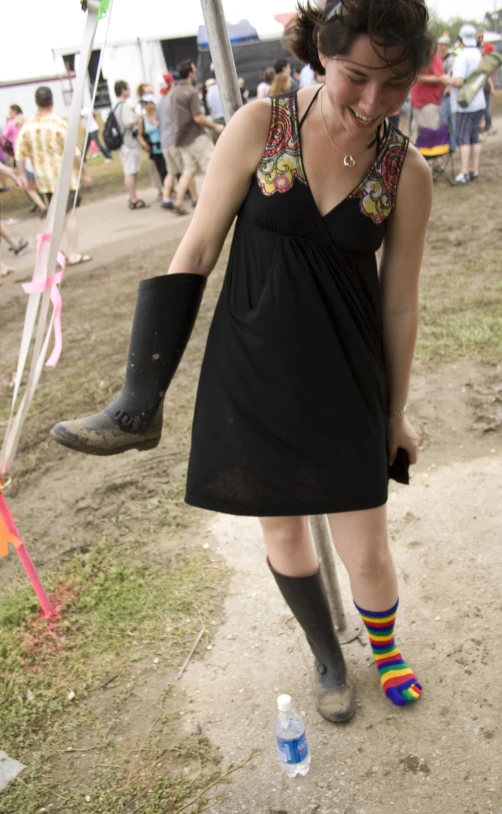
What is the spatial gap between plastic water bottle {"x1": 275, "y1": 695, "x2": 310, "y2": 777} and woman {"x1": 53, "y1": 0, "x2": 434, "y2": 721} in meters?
0.48

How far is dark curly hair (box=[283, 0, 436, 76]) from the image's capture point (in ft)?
4.66

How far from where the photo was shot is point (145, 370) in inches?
69.6

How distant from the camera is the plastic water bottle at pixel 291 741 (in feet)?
6.40

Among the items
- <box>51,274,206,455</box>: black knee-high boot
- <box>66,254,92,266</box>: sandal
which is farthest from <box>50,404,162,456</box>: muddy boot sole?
<box>66,254,92,266</box>: sandal

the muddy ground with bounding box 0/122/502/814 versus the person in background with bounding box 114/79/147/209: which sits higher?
the person in background with bounding box 114/79/147/209

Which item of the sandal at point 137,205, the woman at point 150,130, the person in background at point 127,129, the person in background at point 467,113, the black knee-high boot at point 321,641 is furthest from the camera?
Answer: the sandal at point 137,205

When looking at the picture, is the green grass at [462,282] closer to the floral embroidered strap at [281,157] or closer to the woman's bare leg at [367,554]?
the woman's bare leg at [367,554]

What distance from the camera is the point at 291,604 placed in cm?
212

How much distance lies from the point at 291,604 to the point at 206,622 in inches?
22.5

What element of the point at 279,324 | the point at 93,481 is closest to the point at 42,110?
the point at 93,481

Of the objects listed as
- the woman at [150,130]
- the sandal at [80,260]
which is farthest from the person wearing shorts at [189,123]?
the sandal at [80,260]

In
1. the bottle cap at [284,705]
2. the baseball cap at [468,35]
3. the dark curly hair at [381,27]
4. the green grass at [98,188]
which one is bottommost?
the green grass at [98,188]

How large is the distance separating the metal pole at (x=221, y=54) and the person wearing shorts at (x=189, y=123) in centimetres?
724

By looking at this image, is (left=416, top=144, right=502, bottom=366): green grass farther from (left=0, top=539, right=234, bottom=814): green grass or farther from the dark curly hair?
the dark curly hair
